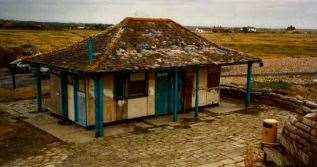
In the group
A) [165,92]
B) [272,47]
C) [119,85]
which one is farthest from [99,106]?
[272,47]

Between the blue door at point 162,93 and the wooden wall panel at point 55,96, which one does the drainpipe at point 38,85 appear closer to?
the wooden wall panel at point 55,96

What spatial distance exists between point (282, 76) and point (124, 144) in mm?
24855

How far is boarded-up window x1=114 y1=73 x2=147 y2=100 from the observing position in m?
15.3

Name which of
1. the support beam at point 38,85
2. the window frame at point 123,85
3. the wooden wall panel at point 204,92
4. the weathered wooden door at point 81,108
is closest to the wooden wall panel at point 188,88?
the wooden wall panel at point 204,92

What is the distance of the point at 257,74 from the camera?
35.7 metres

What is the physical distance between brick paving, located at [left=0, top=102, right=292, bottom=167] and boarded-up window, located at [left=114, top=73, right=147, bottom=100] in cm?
113

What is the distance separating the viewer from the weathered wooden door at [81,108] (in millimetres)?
14948

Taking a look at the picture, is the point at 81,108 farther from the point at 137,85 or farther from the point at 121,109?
the point at 137,85

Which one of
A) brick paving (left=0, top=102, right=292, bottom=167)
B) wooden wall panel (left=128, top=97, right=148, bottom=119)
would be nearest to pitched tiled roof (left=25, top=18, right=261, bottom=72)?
wooden wall panel (left=128, top=97, right=148, bottom=119)

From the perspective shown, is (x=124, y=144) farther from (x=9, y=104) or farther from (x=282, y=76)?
(x=282, y=76)

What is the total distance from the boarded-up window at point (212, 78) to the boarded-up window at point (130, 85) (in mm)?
3453

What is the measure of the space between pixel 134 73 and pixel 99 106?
7.62 ft

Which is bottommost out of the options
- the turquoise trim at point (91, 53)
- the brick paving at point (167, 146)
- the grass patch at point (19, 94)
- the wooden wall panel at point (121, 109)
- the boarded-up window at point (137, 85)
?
the brick paving at point (167, 146)

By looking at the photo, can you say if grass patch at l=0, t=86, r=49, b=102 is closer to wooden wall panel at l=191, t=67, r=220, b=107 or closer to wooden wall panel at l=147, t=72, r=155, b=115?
wooden wall panel at l=147, t=72, r=155, b=115
